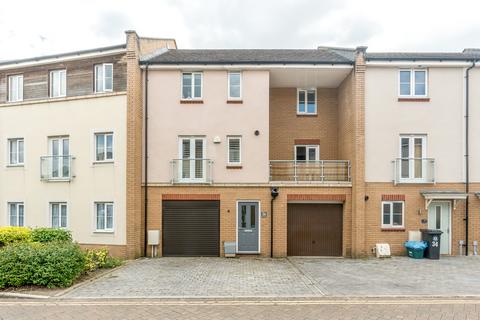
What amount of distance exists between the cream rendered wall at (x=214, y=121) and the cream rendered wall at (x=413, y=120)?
394 centimetres

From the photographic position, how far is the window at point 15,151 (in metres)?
14.0

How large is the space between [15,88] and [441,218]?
1777 cm

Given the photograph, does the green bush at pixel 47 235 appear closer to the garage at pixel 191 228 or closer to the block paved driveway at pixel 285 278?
the block paved driveway at pixel 285 278

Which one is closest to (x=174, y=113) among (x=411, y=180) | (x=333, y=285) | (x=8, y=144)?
(x=8, y=144)

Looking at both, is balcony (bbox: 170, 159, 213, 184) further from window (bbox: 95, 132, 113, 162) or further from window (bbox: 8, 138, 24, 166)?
window (bbox: 8, 138, 24, 166)

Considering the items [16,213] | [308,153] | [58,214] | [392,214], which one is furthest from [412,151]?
[16,213]

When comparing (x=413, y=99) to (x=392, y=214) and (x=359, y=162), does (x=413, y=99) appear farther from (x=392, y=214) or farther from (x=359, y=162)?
(x=392, y=214)

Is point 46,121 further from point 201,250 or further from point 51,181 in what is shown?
point 201,250

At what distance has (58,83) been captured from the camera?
13.6 metres

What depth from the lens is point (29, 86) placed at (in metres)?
13.9

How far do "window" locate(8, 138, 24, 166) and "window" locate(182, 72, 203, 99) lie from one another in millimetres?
7181

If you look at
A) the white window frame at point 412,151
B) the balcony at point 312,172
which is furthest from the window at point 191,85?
the white window frame at point 412,151

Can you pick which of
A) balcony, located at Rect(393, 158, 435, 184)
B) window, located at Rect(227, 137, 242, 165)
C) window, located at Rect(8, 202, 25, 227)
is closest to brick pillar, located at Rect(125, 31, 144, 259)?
window, located at Rect(227, 137, 242, 165)

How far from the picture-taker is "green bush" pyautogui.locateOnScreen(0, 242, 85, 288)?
773 centimetres
